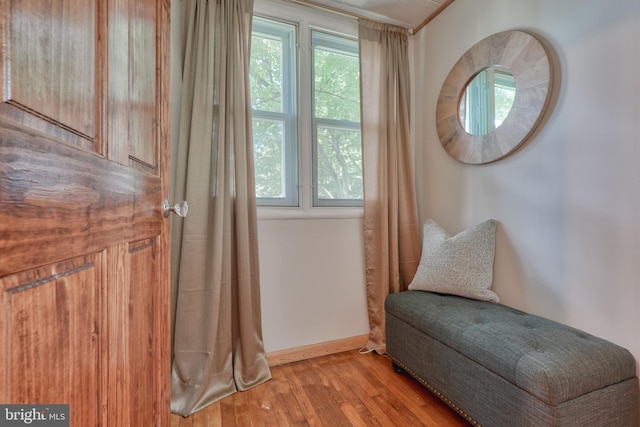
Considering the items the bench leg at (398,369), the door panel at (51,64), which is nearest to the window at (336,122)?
the bench leg at (398,369)

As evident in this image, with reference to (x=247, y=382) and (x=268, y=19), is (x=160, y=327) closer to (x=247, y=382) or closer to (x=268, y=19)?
(x=247, y=382)

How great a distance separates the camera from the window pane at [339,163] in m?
2.06

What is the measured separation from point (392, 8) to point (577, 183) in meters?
1.66

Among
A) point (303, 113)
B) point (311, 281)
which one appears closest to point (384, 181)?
point (303, 113)

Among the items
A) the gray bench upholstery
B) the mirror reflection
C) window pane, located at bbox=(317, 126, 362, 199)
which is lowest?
the gray bench upholstery

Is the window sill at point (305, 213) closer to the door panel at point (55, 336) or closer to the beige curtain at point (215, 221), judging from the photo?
the beige curtain at point (215, 221)

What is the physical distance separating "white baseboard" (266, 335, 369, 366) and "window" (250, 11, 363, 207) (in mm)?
1006

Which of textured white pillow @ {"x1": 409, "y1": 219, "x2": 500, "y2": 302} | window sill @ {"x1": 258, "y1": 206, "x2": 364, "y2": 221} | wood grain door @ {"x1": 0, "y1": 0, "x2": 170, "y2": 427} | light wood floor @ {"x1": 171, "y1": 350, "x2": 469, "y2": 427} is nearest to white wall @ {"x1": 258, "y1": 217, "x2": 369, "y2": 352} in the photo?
window sill @ {"x1": 258, "y1": 206, "x2": 364, "y2": 221}

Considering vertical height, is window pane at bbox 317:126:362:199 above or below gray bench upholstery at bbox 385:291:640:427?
above

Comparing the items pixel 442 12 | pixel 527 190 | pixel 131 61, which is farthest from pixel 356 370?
pixel 442 12

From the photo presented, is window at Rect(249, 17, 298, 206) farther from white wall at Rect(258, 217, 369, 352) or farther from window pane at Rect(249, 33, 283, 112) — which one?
white wall at Rect(258, 217, 369, 352)

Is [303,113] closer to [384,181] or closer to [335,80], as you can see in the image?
[335,80]

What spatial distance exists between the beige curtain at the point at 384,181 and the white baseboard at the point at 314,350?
0.10 meters

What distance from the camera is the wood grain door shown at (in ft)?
0.99
